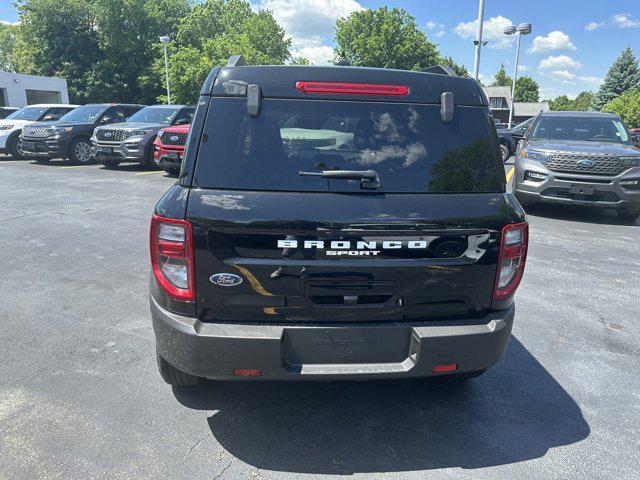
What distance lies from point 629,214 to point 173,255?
344 inches

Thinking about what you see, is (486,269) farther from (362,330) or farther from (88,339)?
(88,339)

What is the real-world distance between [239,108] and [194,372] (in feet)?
4.47

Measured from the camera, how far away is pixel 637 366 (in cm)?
362

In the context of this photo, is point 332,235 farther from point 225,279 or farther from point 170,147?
point 170,147

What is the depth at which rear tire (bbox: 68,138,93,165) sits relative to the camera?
15.2 m

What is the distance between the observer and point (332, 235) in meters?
2.31

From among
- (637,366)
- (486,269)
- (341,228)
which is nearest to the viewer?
(341,228)

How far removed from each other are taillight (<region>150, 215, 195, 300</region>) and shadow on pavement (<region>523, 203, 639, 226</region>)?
8114 mm

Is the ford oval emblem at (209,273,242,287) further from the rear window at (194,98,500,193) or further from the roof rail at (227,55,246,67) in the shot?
the roof rail at (227,55,246,67)

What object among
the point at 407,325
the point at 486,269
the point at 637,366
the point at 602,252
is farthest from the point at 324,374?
the point at 602,252

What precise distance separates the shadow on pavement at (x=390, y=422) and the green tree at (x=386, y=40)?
174ft

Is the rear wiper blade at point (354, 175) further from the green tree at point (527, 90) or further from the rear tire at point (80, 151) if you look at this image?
the green tree at point (527, 90)

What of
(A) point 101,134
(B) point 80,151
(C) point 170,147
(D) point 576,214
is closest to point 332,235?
(D) point 576,214

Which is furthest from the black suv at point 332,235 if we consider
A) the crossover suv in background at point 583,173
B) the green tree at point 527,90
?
the green tree at point 527,90
